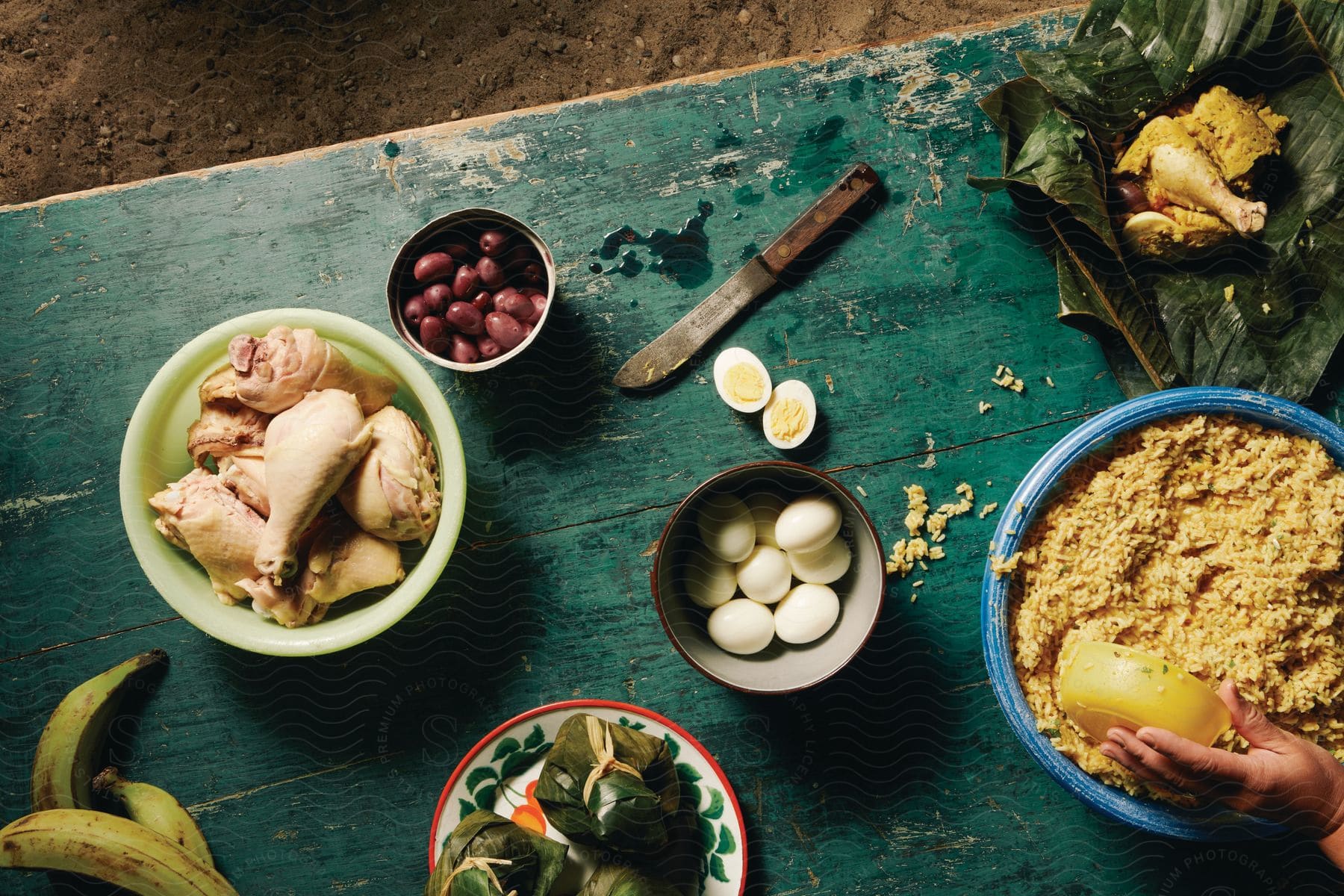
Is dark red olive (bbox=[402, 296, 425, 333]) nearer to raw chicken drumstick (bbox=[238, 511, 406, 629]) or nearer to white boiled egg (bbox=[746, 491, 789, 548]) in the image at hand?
raw chicken drumstick (bbox=[238, 511, 406, 629])

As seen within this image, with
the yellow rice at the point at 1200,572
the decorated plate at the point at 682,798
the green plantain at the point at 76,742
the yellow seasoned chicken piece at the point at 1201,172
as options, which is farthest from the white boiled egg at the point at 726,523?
the green plantain at the point at 76,742

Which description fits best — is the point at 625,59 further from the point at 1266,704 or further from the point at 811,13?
the point at 1266,704

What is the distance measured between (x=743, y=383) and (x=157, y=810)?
3.20ft

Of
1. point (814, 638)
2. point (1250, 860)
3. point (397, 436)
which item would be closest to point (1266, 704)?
point (1250, 860)

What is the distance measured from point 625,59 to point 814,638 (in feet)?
3.59

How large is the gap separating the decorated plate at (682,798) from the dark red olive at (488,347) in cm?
45

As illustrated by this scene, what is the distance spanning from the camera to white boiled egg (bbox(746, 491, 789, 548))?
3.45 ft

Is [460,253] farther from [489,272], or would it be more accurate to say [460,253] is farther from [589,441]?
[589,441]

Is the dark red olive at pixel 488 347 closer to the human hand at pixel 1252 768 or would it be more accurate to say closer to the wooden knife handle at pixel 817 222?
the wooden knife handle at pixel 817 222

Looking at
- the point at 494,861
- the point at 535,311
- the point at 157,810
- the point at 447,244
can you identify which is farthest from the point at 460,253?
the point at 157,810

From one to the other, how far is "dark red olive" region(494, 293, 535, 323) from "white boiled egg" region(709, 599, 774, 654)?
453 millimetres

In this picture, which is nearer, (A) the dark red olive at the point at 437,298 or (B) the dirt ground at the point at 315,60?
(A) the dark red olive at the point at 437,298

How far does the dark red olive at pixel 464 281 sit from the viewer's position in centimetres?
102

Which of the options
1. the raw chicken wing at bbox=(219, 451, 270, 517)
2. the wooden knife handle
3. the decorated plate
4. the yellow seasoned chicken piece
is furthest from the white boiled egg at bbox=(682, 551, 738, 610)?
the yellow seasoned chicken piece
